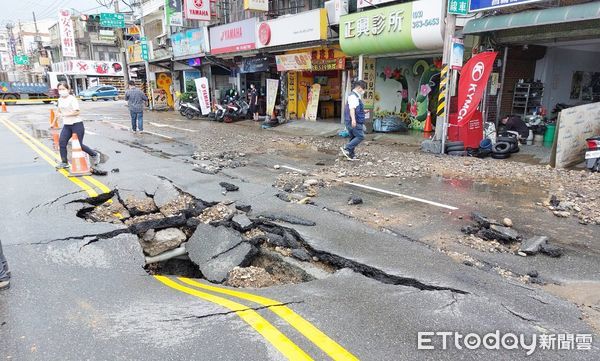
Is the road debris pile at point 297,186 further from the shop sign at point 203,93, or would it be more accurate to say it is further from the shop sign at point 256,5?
the shop sign at point 203,93

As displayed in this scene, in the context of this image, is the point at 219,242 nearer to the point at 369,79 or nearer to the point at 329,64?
the point at 369,79

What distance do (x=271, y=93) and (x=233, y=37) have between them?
137 inches

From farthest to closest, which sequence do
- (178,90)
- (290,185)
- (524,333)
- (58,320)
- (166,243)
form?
1. (178,90)
2. (290,185)
3. (166,243)
4. (58,320)
5. (524,333)

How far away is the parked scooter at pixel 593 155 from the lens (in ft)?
28.6

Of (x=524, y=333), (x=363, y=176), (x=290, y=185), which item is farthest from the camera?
(x=363, y=176)

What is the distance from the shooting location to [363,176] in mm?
8555

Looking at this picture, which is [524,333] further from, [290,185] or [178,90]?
[178,90]

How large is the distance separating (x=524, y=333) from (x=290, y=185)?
5.08 metres

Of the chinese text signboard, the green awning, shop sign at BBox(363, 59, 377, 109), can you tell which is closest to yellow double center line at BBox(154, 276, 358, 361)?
the green awning

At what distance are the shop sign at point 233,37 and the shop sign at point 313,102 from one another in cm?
360

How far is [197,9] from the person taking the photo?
21484mm

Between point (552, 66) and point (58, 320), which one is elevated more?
point (552, 66)

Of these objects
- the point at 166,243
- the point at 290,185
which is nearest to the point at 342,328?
the point at 166,243

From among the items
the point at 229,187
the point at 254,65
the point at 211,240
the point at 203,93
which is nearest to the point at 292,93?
the point at 254,65
